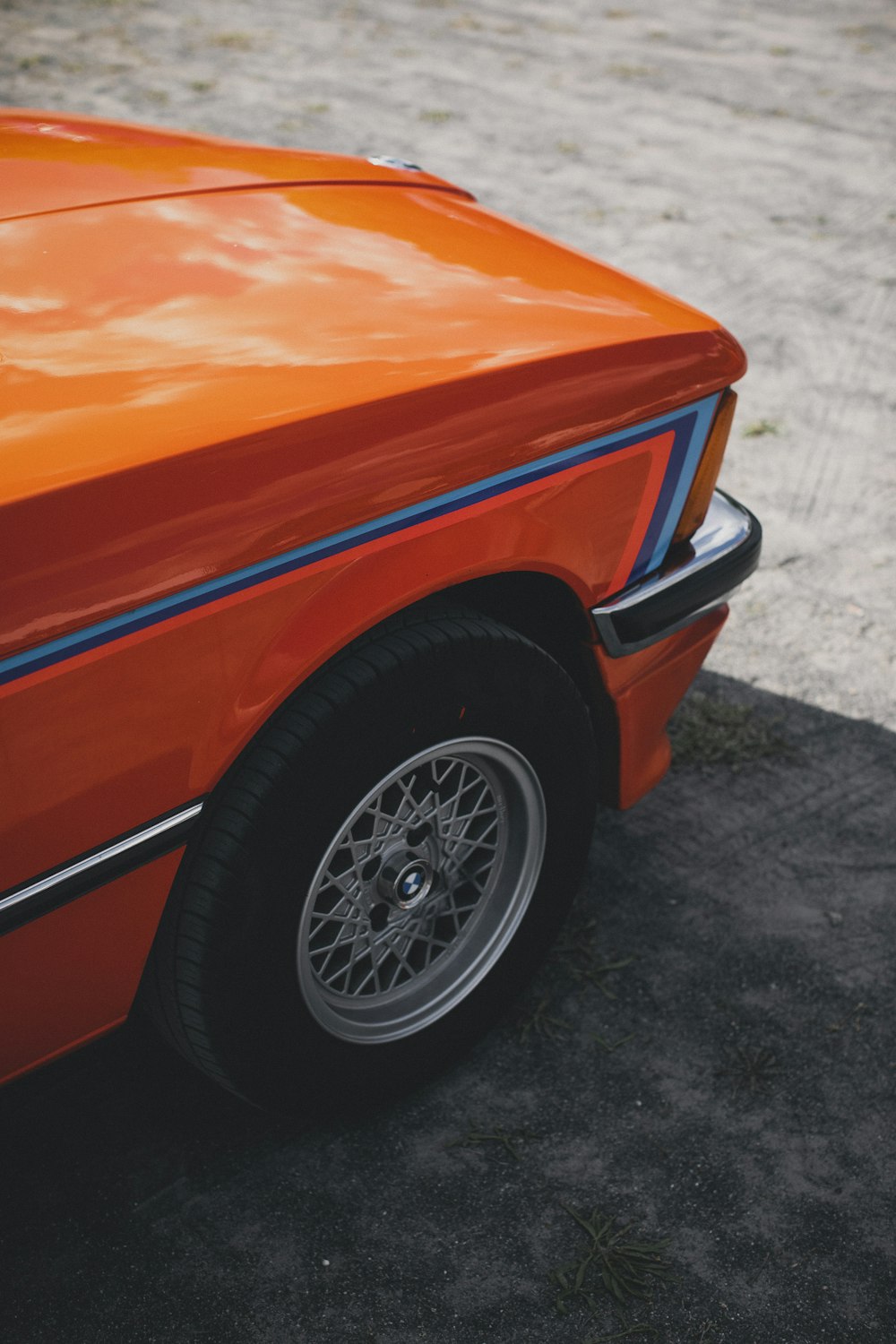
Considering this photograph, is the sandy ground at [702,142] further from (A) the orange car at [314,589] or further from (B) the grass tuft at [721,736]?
(A) the orange car at [314,589]

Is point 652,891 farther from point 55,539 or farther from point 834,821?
Answer: point 55,539

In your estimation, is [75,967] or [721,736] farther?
[721,736]

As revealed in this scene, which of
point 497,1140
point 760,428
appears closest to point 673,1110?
point 497,1140

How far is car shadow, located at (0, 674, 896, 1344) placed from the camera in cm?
171

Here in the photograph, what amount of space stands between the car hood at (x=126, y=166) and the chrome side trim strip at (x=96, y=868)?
39.7 inches

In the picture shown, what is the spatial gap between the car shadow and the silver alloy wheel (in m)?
0.21

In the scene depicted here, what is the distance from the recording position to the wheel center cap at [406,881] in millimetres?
1896

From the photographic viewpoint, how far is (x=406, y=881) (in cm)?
192

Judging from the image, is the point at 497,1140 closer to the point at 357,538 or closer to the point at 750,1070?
the point at 750,1070

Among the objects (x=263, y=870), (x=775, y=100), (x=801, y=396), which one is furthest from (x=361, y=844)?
(x=775, y=100)

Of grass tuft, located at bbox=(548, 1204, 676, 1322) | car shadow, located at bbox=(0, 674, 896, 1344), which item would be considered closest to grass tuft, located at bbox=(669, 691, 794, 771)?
car shadow, located at bbox=(0, 674, 896, 1344)

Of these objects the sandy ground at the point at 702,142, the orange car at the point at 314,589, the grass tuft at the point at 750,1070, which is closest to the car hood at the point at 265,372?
the orange car at the point at 314,589

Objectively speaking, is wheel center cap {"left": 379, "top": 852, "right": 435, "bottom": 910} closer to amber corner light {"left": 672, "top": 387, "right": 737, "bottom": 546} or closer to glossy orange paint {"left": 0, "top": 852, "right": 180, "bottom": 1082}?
glossy orange paint {"left": 0, "top": 852, "right": 180, "bottom": 1082}

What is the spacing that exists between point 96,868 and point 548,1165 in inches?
40.0
